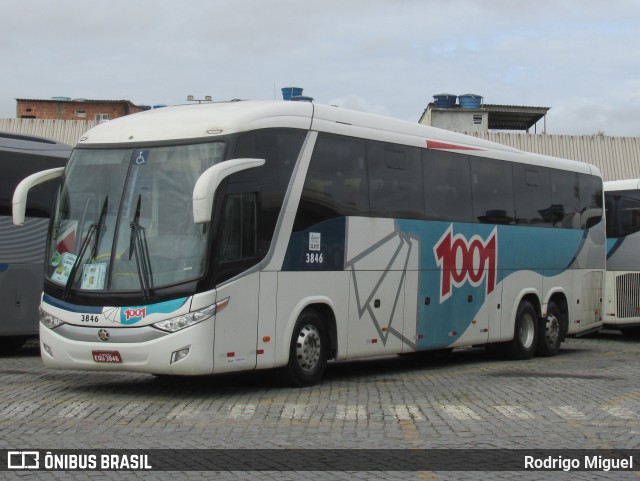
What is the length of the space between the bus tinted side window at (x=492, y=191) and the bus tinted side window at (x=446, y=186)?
0.31 meters

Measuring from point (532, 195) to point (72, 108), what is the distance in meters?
81.6

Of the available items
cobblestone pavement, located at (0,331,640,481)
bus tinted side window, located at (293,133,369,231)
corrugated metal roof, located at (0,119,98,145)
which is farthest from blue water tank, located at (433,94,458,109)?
bus tinted side window, located at (293,133,369,231)

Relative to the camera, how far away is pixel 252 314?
43.3ft

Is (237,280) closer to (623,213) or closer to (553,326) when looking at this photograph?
(553,326)

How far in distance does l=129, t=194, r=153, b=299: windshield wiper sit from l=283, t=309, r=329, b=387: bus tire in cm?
219

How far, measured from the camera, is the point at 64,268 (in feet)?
43.5

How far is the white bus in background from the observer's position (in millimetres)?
26344

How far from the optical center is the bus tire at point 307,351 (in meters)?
13.9

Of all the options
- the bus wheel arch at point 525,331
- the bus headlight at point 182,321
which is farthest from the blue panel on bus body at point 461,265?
the bus headlight at point 182,321

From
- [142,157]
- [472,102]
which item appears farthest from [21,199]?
[472,102]

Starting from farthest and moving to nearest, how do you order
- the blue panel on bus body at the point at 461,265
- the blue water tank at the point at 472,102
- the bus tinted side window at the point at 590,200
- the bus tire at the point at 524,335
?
the blue water tank at the point at 472,102 → the bus tinted side window at the point at 590,200 → the bus tire at the point at 524,335 → the blue panel on bus body at the point at 461,265

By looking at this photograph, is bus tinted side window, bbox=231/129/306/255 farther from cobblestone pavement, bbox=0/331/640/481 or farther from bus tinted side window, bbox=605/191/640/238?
bus tinted side window, bbox=605/191/640/238

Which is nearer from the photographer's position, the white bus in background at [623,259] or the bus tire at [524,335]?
the bus tire at [524,335]

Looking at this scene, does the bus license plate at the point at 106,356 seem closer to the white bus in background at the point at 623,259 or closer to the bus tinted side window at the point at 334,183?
the bus tinted side window at the point at 334,183
